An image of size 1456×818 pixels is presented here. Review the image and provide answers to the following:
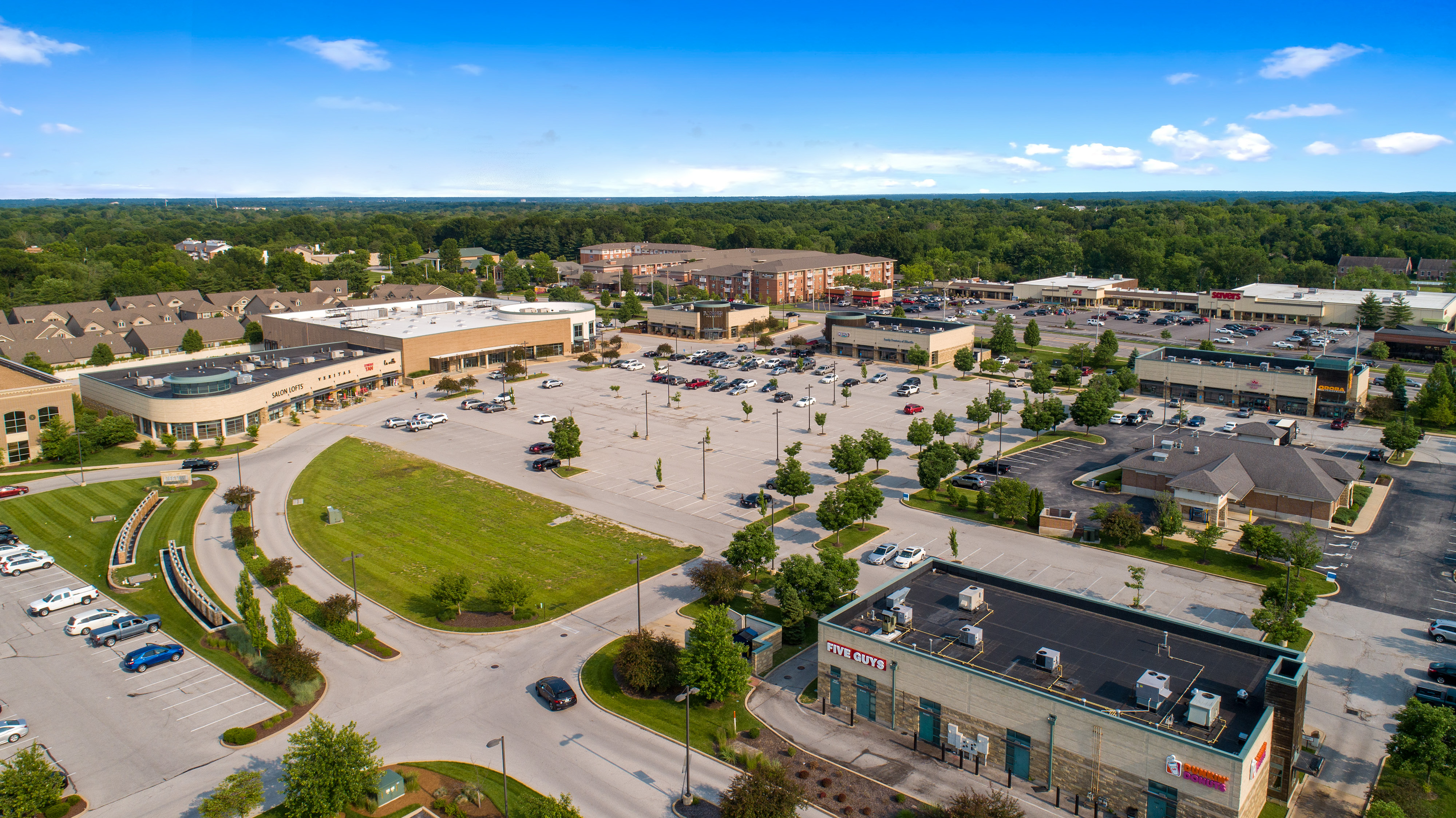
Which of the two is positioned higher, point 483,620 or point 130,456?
point 130,456

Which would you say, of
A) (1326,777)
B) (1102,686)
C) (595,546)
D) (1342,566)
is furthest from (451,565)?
(1342,566)

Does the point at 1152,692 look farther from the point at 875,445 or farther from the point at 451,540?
the point at 451,540

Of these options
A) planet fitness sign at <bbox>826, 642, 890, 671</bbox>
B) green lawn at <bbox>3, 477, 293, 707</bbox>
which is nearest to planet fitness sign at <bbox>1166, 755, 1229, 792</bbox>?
planet fitness sign at <bbox>826, 642, 890, 671</bbox>

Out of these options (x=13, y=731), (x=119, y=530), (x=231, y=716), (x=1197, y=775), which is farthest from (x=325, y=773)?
(x=119, y=530)

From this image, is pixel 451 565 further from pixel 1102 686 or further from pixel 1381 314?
pixel 1381 314

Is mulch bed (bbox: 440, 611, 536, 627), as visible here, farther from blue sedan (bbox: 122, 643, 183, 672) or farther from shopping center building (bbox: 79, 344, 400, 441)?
shopping center building (bbox: 79, 344, 400, 441)
